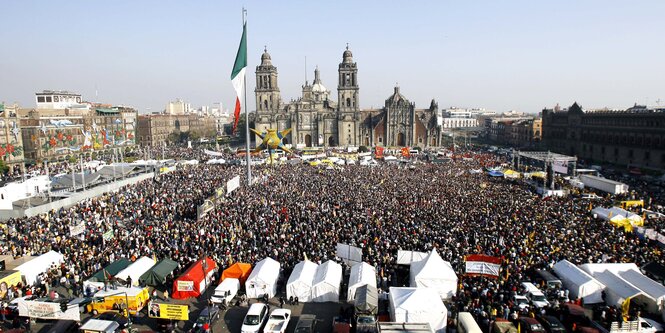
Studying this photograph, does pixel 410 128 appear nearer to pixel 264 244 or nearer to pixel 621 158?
pixel 621 158

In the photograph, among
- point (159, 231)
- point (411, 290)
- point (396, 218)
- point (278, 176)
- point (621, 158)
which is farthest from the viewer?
point (621, 158)

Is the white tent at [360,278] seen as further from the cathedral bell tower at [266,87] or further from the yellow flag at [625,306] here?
the cathedral bell tower at [266,87]

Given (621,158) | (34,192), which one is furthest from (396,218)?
(621,158)

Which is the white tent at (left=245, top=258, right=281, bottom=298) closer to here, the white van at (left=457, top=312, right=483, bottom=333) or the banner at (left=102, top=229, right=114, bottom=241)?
the white van at (left=457, top=312, right=483, bottom=333)

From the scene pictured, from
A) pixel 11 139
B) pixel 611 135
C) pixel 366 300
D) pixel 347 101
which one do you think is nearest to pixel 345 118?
pixel 347 101

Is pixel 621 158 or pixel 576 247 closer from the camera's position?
pixel 576 247

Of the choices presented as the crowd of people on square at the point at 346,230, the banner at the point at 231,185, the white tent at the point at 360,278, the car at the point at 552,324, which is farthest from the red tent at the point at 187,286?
the banner at the point at 231,185
